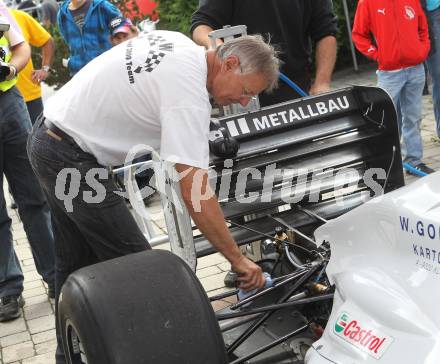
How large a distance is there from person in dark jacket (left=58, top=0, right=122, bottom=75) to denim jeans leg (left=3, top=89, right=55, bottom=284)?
1928 mm

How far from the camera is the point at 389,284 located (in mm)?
2014

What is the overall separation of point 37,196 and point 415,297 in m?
2.88

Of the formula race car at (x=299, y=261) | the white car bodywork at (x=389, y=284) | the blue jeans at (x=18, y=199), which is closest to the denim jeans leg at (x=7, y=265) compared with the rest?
the blue jeans at (x=18, y=199)

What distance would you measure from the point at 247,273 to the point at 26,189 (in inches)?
83.9

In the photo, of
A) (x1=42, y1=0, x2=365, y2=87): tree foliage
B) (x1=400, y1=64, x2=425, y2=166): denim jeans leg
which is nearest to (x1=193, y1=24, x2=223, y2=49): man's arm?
(x1=400, y1=64, x2=425, y2=166): denim jeans leg

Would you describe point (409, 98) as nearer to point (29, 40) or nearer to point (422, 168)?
point (422, 168)

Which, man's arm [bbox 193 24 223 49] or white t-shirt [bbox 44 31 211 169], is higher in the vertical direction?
white t-shirt [bbox 44 31 211 169]

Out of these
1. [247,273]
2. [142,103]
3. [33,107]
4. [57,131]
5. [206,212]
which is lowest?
[33,107]

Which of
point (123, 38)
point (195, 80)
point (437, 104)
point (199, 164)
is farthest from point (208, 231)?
point (437, 104)

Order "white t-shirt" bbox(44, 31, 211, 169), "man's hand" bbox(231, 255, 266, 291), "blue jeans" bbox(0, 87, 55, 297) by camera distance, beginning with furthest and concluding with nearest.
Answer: "blue jeans" bbox(0, 87, 55, 297)
"man's hand" bbox(231, 255, 266, 291)
"white t-shirt" bbox(44, 31, 211, 169)

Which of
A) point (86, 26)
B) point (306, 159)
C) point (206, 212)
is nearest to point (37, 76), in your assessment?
point (86, 26)

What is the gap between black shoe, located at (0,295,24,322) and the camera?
4.20 metres

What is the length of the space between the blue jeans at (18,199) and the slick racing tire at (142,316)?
79.7 inches

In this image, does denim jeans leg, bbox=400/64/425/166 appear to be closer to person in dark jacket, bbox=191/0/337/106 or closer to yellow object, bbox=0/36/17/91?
person in dark jacket, bbox=191/0/337/106
